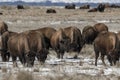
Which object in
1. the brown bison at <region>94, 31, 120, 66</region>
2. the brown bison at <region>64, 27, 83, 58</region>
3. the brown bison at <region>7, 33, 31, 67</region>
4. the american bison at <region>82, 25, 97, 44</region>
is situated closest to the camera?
the brown bison at <region>7, 33, 31, 67</region>

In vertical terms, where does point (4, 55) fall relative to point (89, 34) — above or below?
above

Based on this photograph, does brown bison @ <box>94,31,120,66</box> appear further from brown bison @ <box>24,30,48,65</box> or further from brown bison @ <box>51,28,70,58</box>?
brown bison @ <box>51,28,70,58</box>

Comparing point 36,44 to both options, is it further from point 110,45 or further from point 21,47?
point 110,45

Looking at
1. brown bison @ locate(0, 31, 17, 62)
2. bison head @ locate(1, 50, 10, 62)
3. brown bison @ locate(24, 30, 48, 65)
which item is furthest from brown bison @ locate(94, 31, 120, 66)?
bison head @ locate(1, 50, 10, 62)

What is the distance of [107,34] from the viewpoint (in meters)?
17.5

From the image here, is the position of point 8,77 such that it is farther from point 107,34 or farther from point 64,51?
point 64,51

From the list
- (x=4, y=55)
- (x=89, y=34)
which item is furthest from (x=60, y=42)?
(x=89, y=34)

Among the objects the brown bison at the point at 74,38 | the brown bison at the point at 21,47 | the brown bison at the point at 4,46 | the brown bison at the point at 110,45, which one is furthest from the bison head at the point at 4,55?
the brown bison at the point at 110,45

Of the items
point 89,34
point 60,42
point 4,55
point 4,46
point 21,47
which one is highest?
point 21,47

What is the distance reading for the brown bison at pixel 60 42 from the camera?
21.2m

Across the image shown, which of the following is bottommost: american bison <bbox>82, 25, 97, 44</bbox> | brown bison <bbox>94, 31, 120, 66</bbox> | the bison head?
american bison <bbox>82, 25, 97, 44</bbox>

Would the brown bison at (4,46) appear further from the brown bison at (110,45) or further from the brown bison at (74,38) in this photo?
the brown bison at (110,45)

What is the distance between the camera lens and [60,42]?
21.4 metres

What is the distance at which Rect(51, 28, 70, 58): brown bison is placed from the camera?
2125 cm
